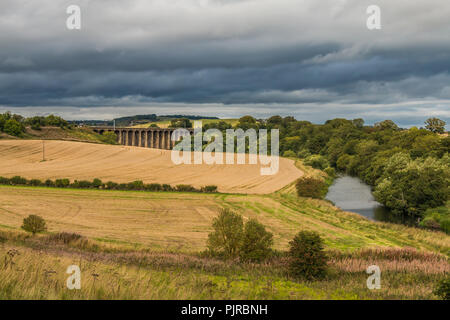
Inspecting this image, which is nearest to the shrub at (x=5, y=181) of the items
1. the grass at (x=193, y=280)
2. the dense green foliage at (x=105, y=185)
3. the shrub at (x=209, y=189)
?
the dense green foliage at (x=105, y=185)

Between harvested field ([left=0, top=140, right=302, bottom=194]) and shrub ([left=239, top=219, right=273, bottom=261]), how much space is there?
3377 cm

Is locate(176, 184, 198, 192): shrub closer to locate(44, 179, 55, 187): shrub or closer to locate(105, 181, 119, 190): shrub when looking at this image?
locate(105, 181, 119, 190): shrub

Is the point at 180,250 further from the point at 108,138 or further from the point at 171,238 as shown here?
the point at 108,138

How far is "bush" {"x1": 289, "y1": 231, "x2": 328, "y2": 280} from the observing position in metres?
15.3

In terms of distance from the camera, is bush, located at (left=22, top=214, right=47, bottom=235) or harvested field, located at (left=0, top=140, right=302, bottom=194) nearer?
bush, located at (left=22, top=214, right=47, bottom=235)

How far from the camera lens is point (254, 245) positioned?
66.2 ft

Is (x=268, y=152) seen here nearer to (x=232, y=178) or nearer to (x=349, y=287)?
(x=232, y=178)

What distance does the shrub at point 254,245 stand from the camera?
19.8m

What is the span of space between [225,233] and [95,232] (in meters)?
14.6

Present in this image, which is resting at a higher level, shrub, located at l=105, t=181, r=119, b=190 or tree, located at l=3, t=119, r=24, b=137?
tree, located at l=3, t=119, r=24, b=137

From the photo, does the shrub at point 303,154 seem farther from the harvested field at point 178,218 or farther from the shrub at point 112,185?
the shrub at point 112,185

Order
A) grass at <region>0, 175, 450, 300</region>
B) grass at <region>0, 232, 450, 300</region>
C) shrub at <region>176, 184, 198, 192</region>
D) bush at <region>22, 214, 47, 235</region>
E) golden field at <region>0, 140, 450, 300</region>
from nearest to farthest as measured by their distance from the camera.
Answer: grass at <region>0, 232, 450, 300</region> → grass at <region>0, 175, 450, 300</region> → golden field at <region>0, 140, 450, 300</region> → bush at <region>22, 214, 47, 235</region> → shrub at <region>176, 184, 198, 192</region>

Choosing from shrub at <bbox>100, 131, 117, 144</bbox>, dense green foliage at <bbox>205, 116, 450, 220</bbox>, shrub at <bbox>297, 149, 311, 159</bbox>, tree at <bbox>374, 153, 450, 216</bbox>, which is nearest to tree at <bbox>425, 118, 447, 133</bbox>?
dense green foliage at <bbox>205, 116, 450, 220</bbox>
